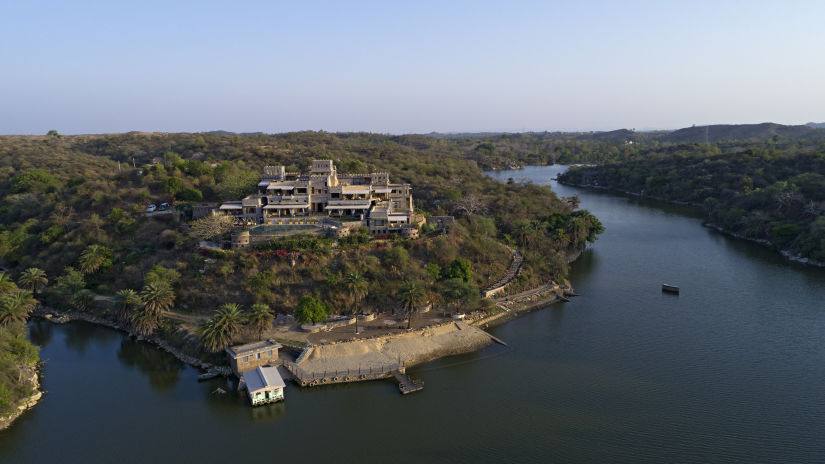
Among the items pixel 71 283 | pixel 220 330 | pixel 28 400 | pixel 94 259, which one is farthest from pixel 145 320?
pixel 94 259

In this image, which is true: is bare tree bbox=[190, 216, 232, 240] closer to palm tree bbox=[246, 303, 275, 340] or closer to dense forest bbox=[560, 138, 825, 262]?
palm tree bbox=[246, 303, 275, 340]

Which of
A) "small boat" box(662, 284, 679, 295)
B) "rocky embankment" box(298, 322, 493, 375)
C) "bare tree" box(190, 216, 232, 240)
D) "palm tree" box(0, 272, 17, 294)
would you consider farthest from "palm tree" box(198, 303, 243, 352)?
"small boat" box(662, 284, 679, 295)

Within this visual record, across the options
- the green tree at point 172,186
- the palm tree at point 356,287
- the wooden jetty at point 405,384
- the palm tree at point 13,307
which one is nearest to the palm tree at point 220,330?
the palm tree at point 356,287

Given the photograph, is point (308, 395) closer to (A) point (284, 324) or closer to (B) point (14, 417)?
(A) point (284, 324)

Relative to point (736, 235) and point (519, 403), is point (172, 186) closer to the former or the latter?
point (519, 403)

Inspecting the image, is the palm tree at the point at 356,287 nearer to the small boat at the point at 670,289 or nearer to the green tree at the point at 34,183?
the small boat at the point at 670,289
